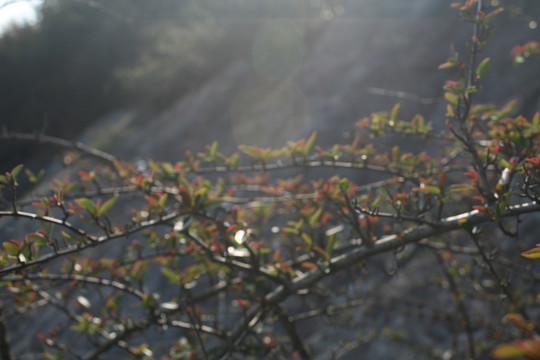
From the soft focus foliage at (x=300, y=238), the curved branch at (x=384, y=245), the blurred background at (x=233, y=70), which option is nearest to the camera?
the curved branch at (x=384, y=245)

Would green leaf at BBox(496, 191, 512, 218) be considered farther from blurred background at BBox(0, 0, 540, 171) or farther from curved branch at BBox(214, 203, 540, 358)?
blurred background at BBox(0, 0, 540, 171)

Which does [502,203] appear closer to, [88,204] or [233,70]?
[88,204]

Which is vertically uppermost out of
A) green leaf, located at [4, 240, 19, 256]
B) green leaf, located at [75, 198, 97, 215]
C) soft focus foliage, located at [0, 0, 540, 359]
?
green leaf, located at [75, 198, 97, 215]

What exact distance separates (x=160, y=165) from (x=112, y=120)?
36.1 feet

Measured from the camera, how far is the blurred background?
5.39 meters

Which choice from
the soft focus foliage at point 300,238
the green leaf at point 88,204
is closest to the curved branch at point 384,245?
the soft focus foliage at point 300,238

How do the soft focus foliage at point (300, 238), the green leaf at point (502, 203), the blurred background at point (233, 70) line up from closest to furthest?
the green leaf at point (502, 203) < the soft focus foliage at point (300, 238) < the blurred background at point (233, 70)

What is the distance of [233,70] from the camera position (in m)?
9.10

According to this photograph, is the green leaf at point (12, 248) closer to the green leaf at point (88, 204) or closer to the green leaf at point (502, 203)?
the green leaf at point (88, 204)

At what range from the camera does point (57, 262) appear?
510cm

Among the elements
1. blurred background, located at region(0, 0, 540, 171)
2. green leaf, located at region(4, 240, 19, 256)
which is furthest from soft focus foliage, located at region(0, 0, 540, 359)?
blurred background, located at region(0, 0, 540, 171)

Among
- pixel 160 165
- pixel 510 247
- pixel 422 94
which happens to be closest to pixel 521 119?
pixel 160 165

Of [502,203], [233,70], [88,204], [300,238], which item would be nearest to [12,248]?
[88,204]

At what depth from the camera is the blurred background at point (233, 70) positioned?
5.39 m
